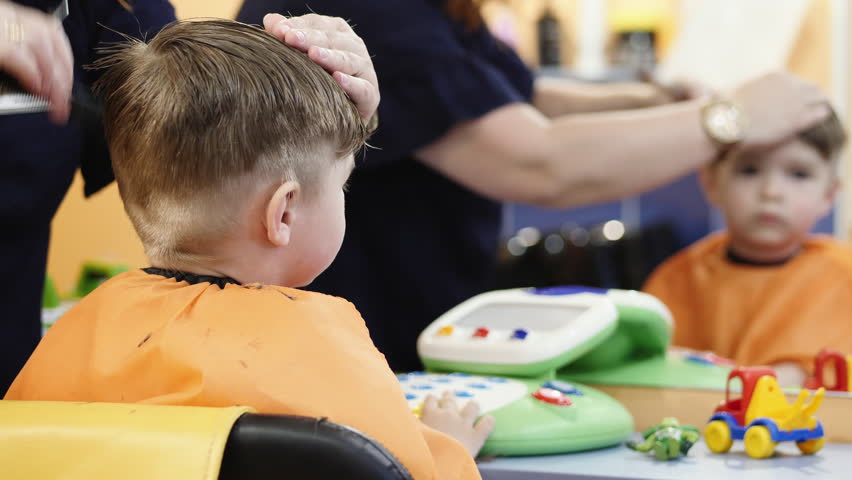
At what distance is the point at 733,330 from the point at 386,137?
0.94 metres

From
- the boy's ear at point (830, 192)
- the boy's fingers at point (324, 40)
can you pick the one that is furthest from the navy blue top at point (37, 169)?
the boy's ear at point (830, 192)

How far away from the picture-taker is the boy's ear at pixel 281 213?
2.49 ft

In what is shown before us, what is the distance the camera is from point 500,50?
4.87ft

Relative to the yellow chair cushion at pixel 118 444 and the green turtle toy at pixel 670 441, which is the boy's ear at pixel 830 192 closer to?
the green turtle toy at pixel 670 441

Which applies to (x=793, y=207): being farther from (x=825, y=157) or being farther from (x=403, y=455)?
(x=403, y=455)

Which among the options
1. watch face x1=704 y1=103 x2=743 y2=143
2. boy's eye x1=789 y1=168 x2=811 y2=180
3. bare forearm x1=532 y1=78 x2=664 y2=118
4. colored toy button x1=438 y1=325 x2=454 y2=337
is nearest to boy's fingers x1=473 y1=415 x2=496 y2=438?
colored toy button x1=438 y1=325 x2=454 y2=337

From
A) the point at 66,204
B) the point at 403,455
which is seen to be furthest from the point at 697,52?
the point at 403,455

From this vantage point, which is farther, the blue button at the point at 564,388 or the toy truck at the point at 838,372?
the toy truck at the point at 838,372

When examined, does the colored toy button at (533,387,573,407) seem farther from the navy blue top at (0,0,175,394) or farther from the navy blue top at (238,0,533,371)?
the navy blue top at (0,0,175,394)

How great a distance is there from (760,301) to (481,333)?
0.93 metres

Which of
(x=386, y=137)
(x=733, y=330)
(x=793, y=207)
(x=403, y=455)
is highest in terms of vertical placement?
(x=386, y=137)

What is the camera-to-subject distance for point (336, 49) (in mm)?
Result: 851

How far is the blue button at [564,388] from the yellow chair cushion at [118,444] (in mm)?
512

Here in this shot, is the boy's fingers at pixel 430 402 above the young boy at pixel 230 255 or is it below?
below
